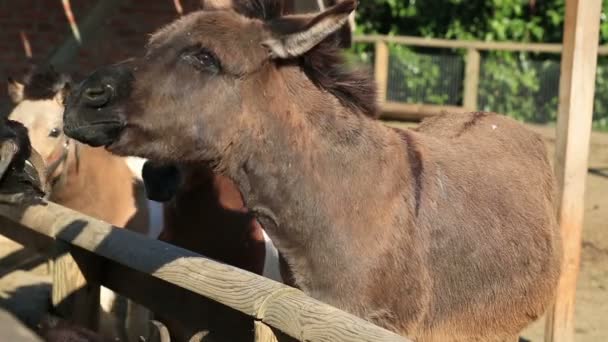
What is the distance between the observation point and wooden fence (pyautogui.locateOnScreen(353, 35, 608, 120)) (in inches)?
543

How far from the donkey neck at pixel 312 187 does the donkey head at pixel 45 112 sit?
2371 millimetres

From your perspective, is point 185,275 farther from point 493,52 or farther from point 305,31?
point 493,52

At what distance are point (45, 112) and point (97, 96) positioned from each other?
8.48 ft

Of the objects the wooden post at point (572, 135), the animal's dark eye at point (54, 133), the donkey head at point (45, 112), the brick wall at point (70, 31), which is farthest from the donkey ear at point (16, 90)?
the wooden post at point (572, 135)

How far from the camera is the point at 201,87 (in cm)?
341

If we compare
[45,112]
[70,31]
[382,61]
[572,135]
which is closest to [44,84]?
[45,112]

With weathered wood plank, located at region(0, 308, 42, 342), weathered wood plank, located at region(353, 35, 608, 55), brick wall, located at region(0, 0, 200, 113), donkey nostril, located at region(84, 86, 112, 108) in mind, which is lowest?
weathered wood plank, located at region(353, 35, 608, 55)

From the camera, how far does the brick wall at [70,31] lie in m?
8.93

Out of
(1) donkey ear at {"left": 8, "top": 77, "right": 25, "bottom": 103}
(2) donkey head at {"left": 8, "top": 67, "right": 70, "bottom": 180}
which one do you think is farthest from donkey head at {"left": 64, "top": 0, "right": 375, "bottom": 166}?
(1) donkey ear at {"left": 8, "top": 77, "right": 25, "bottom": 103}

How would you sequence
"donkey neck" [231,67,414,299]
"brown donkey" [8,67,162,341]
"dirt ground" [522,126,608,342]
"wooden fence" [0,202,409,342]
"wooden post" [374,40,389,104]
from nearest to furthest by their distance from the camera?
"wooden fence" [0,202,409,342] → "donkey neck" [231,67,414,299] → "brown donkey" [8,67,162,341] → "dirt ground" [522,126,608,342] → "wooden post" [374,40,389,104]

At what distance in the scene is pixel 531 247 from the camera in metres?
4.37

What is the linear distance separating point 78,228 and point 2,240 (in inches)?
135

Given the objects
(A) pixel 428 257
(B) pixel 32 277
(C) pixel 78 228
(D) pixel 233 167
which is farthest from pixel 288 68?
(B) pixel 32 277

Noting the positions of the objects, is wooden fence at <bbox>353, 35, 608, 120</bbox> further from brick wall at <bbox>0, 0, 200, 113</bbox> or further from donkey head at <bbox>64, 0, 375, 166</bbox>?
donkey head at <bbox>64, 0, 375, 166</bbox>
